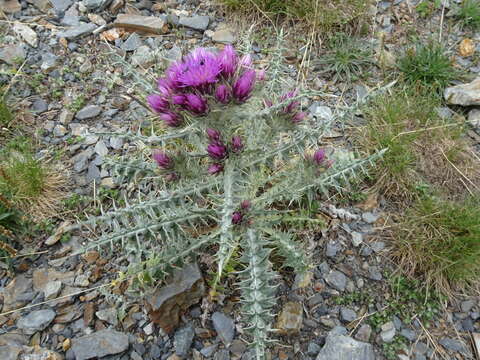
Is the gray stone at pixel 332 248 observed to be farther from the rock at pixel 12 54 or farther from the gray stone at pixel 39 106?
the rock at pixel 12 54

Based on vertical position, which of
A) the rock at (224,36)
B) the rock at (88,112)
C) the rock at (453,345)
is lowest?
the rock at (453,345)

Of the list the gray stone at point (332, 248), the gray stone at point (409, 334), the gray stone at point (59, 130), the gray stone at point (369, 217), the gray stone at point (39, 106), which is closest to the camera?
Result: the gray stone at point (409, 334)

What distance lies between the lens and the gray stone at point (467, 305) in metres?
2.57

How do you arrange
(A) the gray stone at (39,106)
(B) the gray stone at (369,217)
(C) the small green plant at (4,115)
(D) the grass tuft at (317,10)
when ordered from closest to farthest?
(B) the gray stone at (369,217) → (C) the small green plant at (4,115) → (A) the gray stone at (39,106) → (D) the grass tuft at (317,10)

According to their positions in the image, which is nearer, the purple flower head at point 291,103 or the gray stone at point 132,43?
the purple flower head at point 291,103

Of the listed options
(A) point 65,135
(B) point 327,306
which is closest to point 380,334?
(B) point 327,306

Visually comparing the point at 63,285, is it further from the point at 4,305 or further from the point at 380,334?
the point at 380,334

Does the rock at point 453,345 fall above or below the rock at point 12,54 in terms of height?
below

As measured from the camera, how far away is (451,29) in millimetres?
3977

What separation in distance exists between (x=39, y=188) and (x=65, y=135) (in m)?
0.58

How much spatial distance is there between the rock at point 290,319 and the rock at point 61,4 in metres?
3.39

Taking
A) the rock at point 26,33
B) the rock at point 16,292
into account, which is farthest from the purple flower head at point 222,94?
the rock at point 26,33

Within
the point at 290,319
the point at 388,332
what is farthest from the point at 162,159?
the point at 388,332

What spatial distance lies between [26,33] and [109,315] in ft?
8.87
